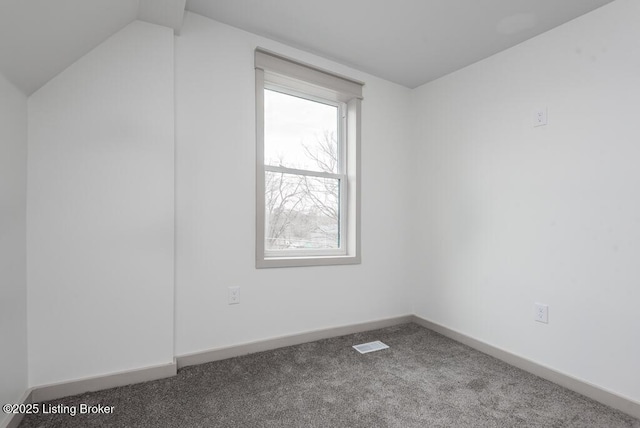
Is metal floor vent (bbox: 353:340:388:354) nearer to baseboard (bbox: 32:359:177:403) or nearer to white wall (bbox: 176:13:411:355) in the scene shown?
white wall (bbox: 176:13:411:355)

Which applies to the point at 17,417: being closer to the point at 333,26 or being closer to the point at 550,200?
the point at 333,26

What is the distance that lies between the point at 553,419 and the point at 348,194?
6.60 ft

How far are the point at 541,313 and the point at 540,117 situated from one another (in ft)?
4.41

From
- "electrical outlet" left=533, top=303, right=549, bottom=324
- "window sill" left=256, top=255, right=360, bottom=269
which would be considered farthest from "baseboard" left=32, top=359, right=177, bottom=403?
"electrical outlet" left=533, top=303, right=549, bottom=324

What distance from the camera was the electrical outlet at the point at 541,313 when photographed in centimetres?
210

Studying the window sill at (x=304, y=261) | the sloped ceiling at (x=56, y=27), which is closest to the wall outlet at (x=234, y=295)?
the window sill at (x=304, y=261)

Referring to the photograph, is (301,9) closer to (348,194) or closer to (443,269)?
(348,194)

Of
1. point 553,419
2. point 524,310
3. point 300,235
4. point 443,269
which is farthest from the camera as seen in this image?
point 443,269

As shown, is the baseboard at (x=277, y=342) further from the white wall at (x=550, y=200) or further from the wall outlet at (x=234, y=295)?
the white wall at (x=550, y=200)

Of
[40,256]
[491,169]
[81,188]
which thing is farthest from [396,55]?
[40,256]

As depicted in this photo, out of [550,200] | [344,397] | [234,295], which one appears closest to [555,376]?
[550,200]

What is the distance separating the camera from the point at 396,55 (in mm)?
2582

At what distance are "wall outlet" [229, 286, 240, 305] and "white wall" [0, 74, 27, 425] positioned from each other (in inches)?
42.3

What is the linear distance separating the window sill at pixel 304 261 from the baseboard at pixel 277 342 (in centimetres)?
55
